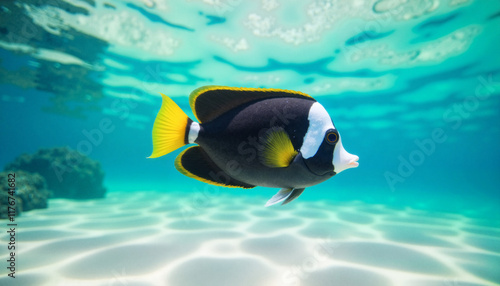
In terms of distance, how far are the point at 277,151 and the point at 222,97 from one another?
0.36m

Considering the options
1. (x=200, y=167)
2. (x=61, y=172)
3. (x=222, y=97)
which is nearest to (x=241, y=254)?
(x=200, y=167)

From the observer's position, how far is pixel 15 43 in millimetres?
11242

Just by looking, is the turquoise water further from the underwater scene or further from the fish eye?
the fish eye

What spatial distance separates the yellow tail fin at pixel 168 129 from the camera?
0.86 meters

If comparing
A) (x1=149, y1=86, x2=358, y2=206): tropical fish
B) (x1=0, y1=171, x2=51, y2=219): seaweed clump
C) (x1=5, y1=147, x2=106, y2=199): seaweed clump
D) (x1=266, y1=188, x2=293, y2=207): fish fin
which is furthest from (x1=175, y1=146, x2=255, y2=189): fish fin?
(x1=5, y1=147, x2=106, y2=199): seaweed clump

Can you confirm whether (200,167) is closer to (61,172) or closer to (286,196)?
(286,196)

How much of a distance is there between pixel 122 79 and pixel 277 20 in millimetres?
11258

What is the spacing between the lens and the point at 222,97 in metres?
0.97

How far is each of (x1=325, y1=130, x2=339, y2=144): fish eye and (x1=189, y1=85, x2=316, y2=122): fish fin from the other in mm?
182

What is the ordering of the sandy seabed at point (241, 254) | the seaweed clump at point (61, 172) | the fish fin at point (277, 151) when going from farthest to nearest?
the seaweed clump at point (61, 172) < the sandy seabed at point (241, 254) < the fish fin at point (277, 151)

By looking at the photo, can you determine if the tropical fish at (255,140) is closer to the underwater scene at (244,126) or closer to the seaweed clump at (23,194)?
the underwater scene at (244,126)

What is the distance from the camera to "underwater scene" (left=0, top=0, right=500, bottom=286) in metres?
0.89

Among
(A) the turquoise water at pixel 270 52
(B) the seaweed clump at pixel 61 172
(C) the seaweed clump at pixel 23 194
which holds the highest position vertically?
(A) the turquoise water at pixel 270 52

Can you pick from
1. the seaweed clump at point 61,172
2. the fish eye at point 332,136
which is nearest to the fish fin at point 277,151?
the fish eye at point 332,136
